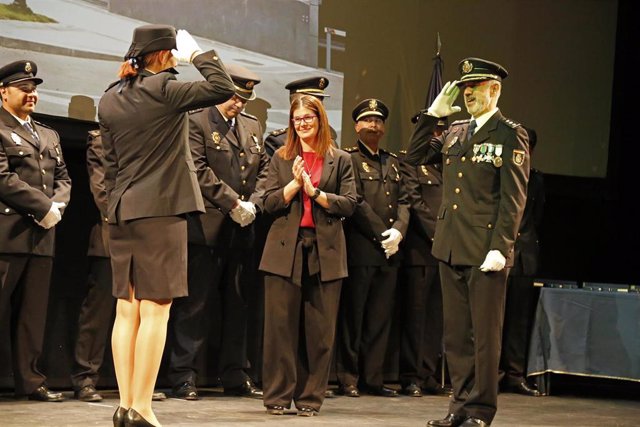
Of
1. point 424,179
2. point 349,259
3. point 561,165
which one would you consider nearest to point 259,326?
point 349,259

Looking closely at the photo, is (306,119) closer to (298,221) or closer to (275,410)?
(298,221)

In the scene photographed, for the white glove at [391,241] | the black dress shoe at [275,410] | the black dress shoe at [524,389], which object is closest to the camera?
the black dress shoe at [275,410]

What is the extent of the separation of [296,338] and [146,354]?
134 cm

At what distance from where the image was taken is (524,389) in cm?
678

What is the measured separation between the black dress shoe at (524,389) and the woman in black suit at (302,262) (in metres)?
1.97

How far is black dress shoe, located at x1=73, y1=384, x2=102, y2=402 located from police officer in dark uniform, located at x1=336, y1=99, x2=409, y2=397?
1438 mm

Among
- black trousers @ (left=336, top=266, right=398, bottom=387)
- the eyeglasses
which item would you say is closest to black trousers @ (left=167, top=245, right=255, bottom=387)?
black trousers @ (left=336, top=266, right=398, bottom=387)

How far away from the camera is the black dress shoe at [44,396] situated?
17.7 ft

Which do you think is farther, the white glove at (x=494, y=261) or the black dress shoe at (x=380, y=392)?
the black dress shoe at (x=380, y=392)

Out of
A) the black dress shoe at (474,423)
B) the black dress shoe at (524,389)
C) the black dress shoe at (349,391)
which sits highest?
the black dress shoe at (474,423)

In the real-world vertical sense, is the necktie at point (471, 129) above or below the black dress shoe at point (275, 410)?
above

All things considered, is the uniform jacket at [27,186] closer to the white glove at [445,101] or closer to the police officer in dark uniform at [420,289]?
the white glove at [445,101]

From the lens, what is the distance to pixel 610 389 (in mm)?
7074

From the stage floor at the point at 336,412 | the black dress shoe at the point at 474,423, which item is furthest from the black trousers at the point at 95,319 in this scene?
the black dress shoe at the point at 474,423
